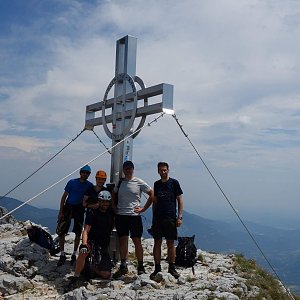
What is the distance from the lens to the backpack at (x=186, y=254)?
987cm

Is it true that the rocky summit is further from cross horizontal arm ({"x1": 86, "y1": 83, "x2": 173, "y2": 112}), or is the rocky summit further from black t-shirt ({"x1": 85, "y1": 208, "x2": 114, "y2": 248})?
cross horizontal arm ({"x1": 86, "y1": 83, "x2": 173, "y2": 112})

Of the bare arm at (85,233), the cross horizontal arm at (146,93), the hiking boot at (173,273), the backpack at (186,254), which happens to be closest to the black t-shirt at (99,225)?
the bare arm at (85,233)

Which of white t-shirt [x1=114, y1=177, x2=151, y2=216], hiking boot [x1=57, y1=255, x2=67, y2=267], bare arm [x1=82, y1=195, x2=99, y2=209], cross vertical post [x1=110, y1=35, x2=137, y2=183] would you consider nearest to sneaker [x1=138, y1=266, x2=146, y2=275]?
white t-shirt [x1=114, y1=177, x2=151, y2=216]

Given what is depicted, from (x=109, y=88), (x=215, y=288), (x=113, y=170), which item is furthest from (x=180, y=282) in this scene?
(x=109, y=88)

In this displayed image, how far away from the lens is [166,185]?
889 cm

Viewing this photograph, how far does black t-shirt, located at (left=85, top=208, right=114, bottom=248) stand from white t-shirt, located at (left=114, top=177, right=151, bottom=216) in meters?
0.32

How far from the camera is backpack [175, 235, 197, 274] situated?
987 cm

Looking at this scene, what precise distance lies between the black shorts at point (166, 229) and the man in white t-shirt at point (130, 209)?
1.32 feet

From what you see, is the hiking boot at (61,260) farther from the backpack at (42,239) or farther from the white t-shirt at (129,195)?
the white t-shirt at (129,195)

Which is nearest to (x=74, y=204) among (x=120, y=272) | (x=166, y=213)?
(x=120, y=272)

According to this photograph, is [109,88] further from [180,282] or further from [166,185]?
[180,282]

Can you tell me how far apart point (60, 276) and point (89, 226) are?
1.50 m

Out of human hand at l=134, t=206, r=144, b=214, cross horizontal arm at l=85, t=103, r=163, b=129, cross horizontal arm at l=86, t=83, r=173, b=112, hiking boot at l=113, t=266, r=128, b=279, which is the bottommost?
hiking boot at l=113, t=266, r=128, b=279

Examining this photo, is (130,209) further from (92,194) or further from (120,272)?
(120,272)
